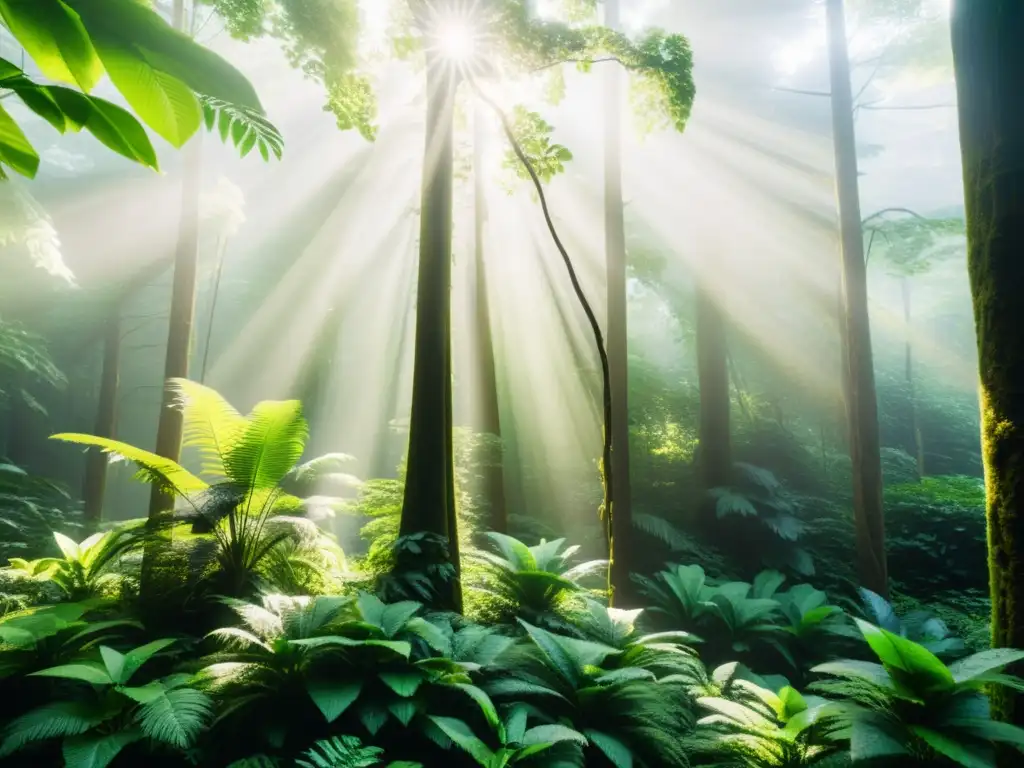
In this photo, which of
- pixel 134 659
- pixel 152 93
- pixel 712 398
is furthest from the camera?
pixel 712 398

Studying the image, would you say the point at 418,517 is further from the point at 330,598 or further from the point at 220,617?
the point at 220,617

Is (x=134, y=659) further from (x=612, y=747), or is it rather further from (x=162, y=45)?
(x=162, y=45)

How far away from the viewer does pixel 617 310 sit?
8.04 m

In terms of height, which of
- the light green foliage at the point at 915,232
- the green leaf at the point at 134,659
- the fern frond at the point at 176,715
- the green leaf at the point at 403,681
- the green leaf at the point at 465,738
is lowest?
the green leaf at the point at 465,738

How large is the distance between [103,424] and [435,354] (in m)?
12.8

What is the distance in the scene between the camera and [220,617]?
13.7ft

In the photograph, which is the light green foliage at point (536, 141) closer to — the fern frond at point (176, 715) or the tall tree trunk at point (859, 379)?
the fern frond at point (176, 715)

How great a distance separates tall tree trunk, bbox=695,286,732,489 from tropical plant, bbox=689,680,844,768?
7.80 meters

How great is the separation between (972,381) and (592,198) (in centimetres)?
2912

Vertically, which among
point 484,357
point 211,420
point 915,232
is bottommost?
point 211,420

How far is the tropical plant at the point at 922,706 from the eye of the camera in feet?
8.39

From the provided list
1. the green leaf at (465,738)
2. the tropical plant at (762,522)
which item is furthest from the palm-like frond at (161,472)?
the tropical plant at (762,522)

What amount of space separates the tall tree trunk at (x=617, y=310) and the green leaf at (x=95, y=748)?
5.78m

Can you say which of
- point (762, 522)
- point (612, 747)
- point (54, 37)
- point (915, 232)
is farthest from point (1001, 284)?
point (915, 232)
